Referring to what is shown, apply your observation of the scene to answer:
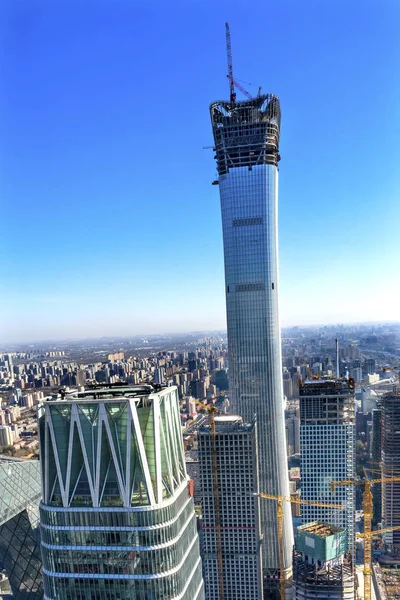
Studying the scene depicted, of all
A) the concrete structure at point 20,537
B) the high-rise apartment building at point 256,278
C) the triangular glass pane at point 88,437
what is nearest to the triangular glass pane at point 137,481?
the triangular glass pane at point 88,437

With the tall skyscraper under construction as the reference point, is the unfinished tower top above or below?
above

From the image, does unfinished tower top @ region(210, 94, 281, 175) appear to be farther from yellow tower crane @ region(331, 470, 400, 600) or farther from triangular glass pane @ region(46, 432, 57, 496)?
triangular glass pane @ region(46, 432, 57, 496)

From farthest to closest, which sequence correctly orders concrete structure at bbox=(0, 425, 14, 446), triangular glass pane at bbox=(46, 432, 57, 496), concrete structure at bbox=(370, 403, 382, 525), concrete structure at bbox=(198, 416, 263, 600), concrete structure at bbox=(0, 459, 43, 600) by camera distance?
1. concrete structure at bbox=(370, 403, 382, 525)
2. concrete structure at bbox=(0, 425, 14, 446)
3. concrete structure at bbox=(198, 416, 263, 600)
4. concrete structure at bbox=(0, 459, 43, 600)
5. triangular glass pane at bbox=(46, 432, 57, 496)

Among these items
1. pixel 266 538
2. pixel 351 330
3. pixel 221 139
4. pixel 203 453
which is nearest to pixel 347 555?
pixel 266 538

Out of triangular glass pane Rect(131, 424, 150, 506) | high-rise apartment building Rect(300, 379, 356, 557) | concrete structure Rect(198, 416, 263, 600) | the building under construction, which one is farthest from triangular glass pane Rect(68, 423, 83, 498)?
high-rise apartment building Rect(300, 379, 356, 557)

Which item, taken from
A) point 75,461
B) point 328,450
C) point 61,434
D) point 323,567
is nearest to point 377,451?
point 328,450

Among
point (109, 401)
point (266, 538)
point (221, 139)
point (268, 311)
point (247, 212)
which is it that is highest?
point (221, 139)

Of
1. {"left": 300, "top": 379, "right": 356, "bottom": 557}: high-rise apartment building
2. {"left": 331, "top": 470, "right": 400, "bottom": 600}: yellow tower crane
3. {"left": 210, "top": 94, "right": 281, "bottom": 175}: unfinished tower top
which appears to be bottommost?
{"left": 331, "top": 470, "right": 400, "bottom": 600}: yellow tower crane

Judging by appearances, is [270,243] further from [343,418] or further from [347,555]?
[347,555]

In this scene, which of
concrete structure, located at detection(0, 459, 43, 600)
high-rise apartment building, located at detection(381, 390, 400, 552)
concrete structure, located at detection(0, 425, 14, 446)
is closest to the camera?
concrete structure, located at detection(0, 459, 43, 600)
